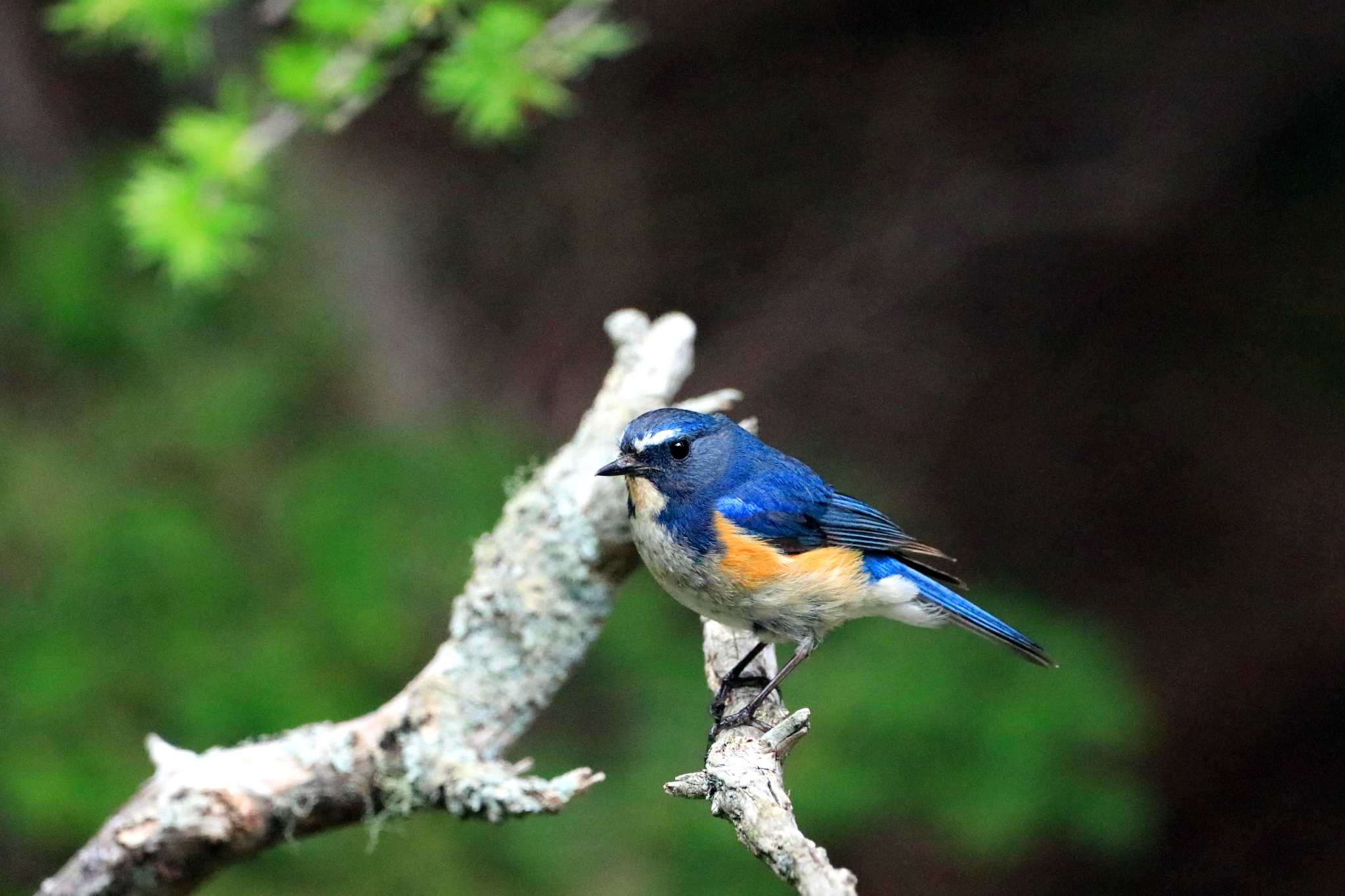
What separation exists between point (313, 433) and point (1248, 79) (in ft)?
15.2

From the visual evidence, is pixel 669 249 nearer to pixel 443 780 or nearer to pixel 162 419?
pixel 162 419

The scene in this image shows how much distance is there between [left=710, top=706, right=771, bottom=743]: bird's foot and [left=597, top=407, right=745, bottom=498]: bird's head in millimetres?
550

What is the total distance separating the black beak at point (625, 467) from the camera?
343 centimetres

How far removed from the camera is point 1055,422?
303 inches

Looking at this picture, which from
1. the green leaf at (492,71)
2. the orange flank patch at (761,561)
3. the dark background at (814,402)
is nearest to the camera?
the orange flank patch at (761,561)

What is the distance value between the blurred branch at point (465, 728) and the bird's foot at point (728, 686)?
0.41 meters

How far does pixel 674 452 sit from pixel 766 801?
50.2 inches

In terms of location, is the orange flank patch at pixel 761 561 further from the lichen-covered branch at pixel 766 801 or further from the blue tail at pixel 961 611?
the lichen-covered branch at pixel 766 801

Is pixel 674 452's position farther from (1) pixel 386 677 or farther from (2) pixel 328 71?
(1) pixel 386 677

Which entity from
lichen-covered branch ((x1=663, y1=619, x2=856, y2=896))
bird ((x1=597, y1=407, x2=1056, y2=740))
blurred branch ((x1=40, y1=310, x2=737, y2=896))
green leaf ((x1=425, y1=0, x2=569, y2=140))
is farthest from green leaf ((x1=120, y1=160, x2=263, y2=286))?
lichen-covered branch ((x1=663, y1=619, x2=856, y2=896))

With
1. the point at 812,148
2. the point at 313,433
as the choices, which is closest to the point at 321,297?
the point at 313,433

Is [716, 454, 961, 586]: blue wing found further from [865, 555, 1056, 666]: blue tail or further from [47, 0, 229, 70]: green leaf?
[47, 0, 229, 70]: green leaf

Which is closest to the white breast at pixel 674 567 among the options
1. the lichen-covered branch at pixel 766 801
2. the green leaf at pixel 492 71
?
the lichen-covered branch at pixel 766 801

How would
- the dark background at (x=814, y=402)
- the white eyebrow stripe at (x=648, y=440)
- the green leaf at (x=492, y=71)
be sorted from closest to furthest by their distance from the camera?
the white eyebrow stripe at (x=648, y=440) < the green leaf at (x=492, y=71) < the dark background at (x=814, y=402)
